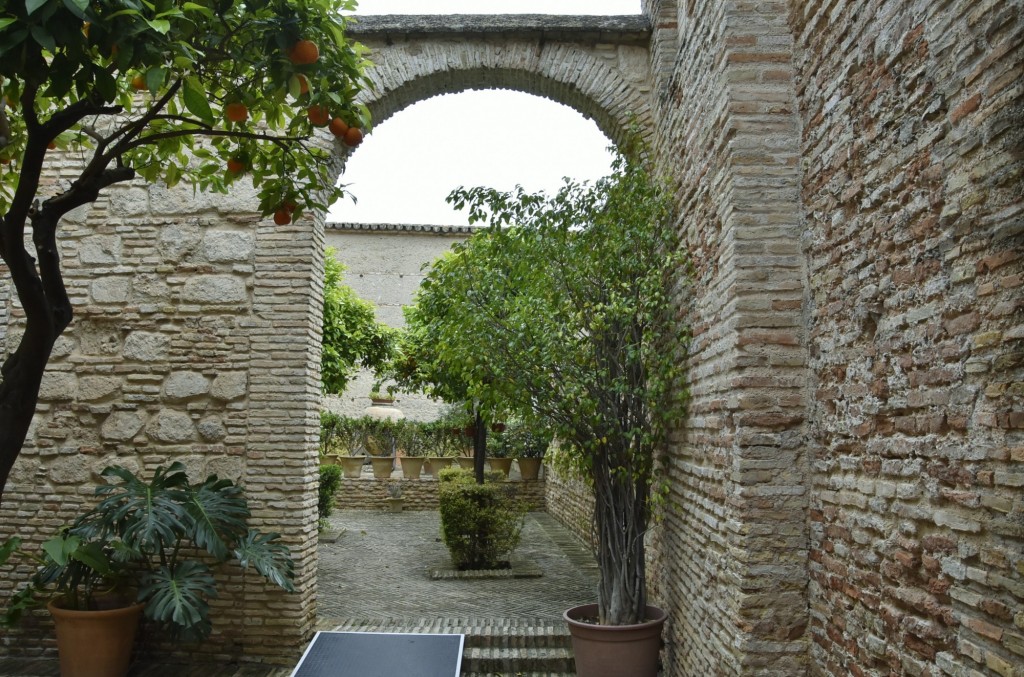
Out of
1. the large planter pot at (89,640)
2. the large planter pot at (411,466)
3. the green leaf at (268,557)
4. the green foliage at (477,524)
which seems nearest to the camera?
the large planter pot at (89,640)

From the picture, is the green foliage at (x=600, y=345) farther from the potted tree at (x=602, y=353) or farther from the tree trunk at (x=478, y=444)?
the tree trunk at (x=478, y=444)

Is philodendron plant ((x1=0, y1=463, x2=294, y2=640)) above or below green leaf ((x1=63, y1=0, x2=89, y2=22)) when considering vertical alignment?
below

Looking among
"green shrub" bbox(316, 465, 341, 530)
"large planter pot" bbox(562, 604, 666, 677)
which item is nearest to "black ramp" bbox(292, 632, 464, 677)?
"large planter pot" bbox(562, 604, 666, 677)

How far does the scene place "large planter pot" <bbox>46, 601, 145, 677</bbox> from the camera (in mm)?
4684

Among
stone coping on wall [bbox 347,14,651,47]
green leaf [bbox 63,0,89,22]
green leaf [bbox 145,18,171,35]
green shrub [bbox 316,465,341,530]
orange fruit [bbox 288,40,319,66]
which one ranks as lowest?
green shrub [bbox 316,465,341,530]

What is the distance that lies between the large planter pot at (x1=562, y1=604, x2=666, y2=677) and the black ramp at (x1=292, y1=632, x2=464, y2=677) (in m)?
0.79

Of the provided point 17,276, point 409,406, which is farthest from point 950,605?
point 409,406

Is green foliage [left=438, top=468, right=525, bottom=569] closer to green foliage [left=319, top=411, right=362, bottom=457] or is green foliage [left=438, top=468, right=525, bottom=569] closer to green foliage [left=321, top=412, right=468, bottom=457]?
green foliage [left=321, top=412, right=468, bottom=457]

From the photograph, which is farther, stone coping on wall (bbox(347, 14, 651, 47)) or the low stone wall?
the low stone wall

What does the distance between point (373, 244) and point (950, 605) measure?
1871 cm

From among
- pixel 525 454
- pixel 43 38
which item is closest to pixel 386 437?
pixel 525 454

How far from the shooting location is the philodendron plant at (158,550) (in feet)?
15.0

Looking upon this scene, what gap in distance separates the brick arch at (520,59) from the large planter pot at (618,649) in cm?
372

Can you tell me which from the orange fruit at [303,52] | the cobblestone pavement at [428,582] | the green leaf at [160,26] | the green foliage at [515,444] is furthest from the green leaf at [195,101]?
the green foliage at [515,444]
